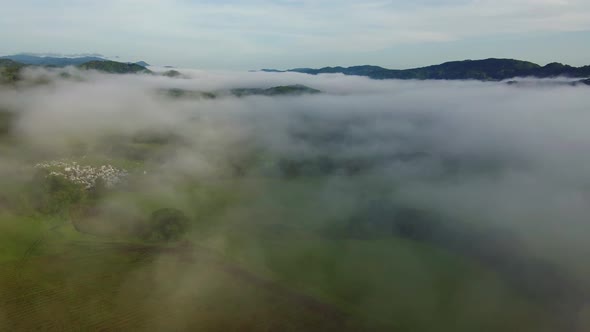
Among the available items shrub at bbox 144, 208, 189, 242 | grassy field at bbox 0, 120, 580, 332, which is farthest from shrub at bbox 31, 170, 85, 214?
shrub at bbox 144, 208, 189, 242

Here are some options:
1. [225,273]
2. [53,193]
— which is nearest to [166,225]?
[225,273]

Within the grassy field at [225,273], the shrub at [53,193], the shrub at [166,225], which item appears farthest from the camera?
the shrub at [53,193]

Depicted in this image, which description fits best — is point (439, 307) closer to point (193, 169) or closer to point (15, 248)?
point (15, 248)

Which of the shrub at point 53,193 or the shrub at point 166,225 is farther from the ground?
the shrub at point 53,193

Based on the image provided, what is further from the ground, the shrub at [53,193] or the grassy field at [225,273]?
the shrub at [53,193]

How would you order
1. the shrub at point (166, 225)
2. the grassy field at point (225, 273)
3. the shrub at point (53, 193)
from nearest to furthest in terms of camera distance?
the grassy field at point (225, 273) → the shrub at point (166, 225) → the shrub at point (53, 193)

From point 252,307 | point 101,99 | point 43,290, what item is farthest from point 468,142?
point 101,99

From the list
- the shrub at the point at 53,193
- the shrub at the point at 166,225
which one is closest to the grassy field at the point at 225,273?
the shrub at the point at 53,193

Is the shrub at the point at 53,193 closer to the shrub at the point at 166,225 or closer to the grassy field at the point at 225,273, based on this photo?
the grassy field at the point at 225,273

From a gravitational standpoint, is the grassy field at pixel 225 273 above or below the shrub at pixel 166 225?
below

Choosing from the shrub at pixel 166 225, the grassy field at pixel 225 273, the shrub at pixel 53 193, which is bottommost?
the grassy field at pixel 225 273

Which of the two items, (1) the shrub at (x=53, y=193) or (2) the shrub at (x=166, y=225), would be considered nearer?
(2) the shrub at (x=166, y=225)
